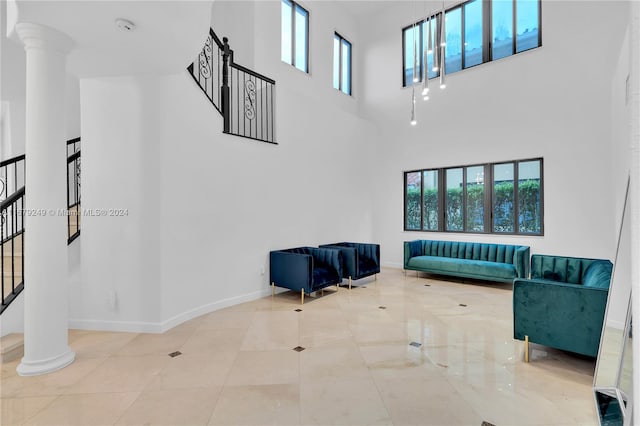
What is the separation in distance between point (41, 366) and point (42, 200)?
1510 mm

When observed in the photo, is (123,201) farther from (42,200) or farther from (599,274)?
(599,274)

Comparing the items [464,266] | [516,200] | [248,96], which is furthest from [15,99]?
[516,200]

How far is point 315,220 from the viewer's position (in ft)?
21.8

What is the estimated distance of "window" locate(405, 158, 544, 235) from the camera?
256 inches

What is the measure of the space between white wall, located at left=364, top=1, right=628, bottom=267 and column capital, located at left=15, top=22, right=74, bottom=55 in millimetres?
6893

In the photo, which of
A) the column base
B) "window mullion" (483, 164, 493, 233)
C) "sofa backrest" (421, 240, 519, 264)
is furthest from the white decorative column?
"window mullion" (483, 164, 493, 233)

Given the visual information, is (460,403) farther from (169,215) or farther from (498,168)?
(498,168)

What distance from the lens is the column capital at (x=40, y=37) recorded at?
9.35 feet

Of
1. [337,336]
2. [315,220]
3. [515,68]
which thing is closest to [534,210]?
[515,68]

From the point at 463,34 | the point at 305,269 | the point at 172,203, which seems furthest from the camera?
the point at 463,34

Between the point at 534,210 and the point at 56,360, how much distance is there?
7729mm

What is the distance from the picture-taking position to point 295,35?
7.66 meters

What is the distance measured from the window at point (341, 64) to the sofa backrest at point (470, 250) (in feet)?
15.9

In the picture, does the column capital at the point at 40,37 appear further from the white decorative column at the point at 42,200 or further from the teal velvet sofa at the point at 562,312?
the teal velvet sofa at the point at 562,312
